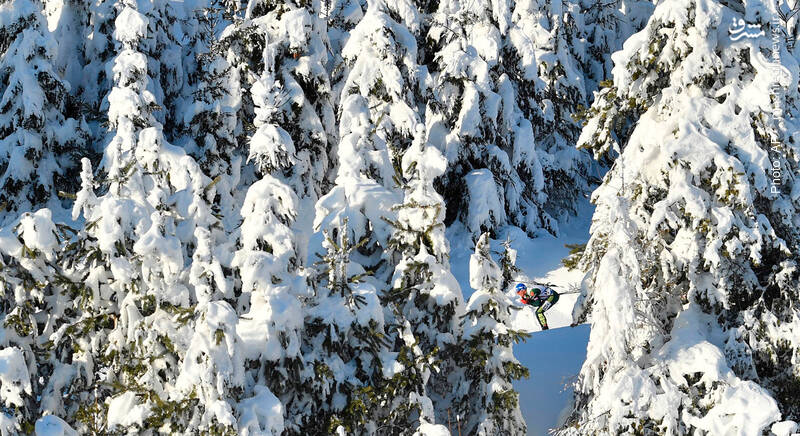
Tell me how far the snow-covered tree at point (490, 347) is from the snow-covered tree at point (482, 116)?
26.7 ft

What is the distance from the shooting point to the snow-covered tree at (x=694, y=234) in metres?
8.82

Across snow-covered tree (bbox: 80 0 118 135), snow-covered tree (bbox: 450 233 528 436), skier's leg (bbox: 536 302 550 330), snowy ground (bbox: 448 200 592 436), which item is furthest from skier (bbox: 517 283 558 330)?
snow-covered tree (bbox: 80 0 118 135)

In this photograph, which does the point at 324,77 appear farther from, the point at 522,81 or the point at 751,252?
the point at 751,252

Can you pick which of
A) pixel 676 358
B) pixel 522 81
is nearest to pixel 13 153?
pixel 522 81

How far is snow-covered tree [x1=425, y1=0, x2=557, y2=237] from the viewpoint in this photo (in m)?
18.4

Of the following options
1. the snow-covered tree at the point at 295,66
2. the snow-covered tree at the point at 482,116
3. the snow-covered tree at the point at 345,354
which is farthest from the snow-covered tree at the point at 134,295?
the snow-covered tree at the point at 482,116

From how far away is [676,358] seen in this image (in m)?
8.96

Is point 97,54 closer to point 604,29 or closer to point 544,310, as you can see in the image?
point 544,310

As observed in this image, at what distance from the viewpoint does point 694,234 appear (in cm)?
920

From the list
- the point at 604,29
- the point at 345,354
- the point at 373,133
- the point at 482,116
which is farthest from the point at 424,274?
the point at 604,29

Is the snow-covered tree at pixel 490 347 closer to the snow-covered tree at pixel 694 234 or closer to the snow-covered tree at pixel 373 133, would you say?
the snow-covered tree at pixel 694 234

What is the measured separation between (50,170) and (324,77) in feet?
28.2

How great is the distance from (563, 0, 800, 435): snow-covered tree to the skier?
4.75 m

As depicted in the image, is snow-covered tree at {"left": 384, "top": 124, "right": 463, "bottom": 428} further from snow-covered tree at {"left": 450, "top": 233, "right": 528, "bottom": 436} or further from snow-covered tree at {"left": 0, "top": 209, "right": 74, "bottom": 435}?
snow-covered tree at {"left": 0, "top": 209, "right": 74, "bottom": 435}
